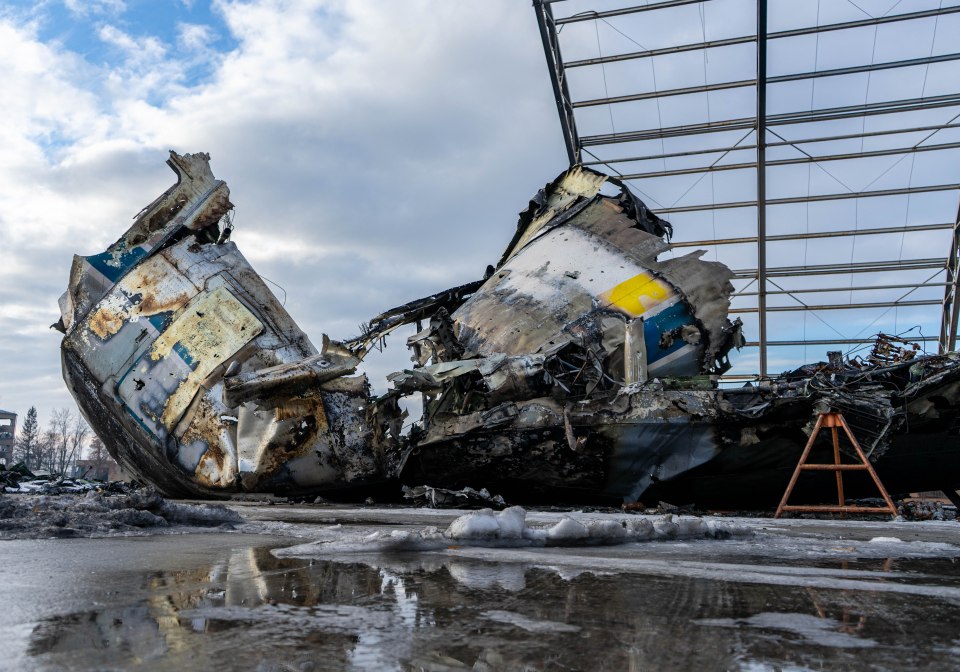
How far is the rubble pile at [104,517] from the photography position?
11.8 ft

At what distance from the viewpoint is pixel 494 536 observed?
3.28m

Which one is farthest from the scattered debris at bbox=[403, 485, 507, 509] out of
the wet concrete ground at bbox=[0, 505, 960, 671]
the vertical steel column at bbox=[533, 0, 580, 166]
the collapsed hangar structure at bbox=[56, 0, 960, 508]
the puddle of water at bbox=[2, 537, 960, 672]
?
the vertical steel column at bbox=[533, 0, 580, 166]

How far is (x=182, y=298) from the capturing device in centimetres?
964

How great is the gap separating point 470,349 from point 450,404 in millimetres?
1022

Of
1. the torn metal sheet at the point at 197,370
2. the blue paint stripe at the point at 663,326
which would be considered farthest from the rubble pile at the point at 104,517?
the blue paint stripe at the point at 663,326

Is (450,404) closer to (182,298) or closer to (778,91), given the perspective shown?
(182,298)

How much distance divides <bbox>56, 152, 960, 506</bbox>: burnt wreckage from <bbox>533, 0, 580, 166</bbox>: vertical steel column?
245 inches

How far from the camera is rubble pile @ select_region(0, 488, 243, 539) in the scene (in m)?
3.61

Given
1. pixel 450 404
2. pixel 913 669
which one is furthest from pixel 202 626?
pixel 450 404

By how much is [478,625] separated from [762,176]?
54.2 feet

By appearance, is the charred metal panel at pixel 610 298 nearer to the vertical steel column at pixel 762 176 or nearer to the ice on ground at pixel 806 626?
the vertical steel column at pixel 762 176

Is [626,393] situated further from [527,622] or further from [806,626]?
[527,622]

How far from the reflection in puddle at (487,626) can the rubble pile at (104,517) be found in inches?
66.8

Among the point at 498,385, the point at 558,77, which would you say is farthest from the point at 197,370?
the point at 558,77
